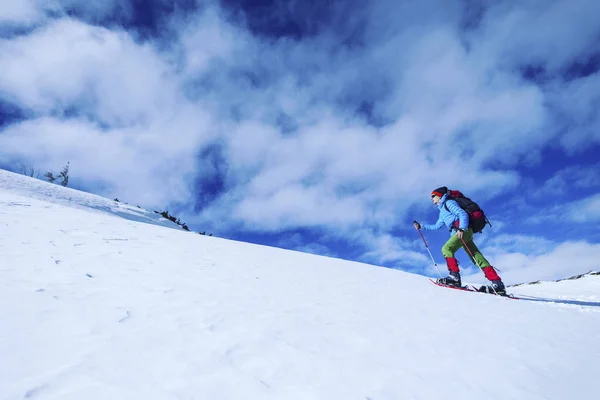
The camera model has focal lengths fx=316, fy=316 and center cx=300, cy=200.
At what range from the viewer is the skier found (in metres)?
6.90

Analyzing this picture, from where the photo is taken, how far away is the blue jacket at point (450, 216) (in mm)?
6918

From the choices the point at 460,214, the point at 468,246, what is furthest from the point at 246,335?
the point at 468,246

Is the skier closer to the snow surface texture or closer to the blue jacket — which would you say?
the blue jacket

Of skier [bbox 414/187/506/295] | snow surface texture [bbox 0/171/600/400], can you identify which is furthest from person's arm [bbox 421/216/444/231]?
snow surface texture [bbox 0/171/600/400]

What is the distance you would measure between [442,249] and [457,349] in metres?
4.79

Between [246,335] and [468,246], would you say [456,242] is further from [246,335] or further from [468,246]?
[246,335]

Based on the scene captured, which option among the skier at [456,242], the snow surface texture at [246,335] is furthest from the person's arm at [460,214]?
the snow surface texture at [246,335]

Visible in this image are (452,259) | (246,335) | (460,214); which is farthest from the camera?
(452,259)

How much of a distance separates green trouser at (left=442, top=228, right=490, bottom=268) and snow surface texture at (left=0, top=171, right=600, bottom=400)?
1353 mm

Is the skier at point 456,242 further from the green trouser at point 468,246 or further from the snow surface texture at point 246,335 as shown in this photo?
the snow surface texture at point 246,335

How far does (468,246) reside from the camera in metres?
7.18

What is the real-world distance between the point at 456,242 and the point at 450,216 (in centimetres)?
60

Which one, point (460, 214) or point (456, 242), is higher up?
point (460, 214)

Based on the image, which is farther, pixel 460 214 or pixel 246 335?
pixel 460 214
